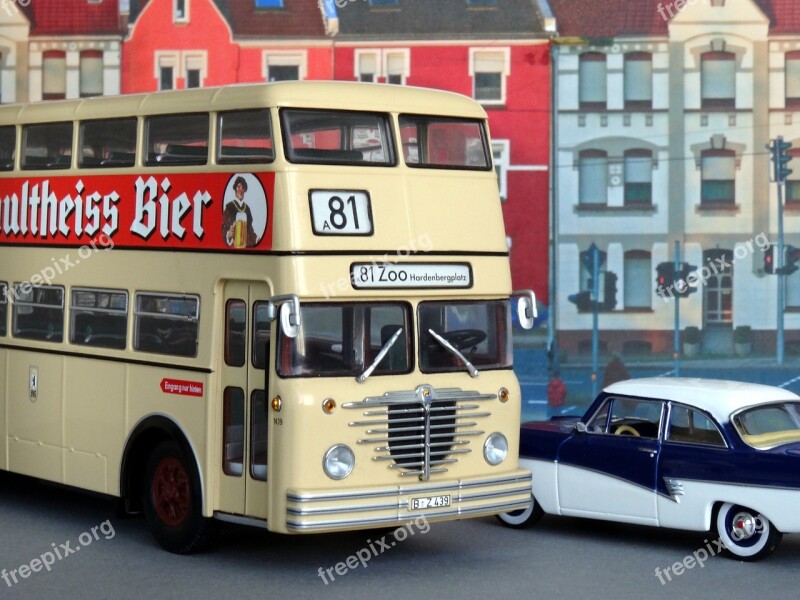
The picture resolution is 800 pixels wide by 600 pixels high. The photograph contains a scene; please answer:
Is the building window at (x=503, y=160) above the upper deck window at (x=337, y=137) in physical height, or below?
above

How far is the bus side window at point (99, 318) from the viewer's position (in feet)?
44.3

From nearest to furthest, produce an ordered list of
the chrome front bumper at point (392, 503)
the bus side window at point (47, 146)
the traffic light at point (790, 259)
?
the chrome front bumper at point (392, 503)
the bus side window at point (47, 146)
the traffic light at point (790, 259)

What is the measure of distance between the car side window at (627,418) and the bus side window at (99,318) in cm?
435

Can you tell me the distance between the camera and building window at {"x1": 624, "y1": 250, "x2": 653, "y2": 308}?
877 inches

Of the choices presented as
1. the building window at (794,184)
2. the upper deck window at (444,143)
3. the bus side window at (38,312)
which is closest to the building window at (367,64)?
the building window at (794,184)

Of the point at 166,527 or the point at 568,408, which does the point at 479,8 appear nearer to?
the point at 568,408

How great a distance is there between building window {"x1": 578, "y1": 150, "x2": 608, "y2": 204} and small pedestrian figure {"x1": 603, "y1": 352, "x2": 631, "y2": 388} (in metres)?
2.34

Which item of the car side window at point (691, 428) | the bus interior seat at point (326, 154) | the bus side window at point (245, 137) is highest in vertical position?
the bus side window at point (245, 137)

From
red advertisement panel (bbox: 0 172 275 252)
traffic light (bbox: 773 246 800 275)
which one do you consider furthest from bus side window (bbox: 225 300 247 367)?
traffic light (bbox: 773 246 800 275)

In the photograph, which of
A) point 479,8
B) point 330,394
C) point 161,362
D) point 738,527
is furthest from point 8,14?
point 738,527

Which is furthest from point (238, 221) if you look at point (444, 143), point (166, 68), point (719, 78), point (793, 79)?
point (793, 79)

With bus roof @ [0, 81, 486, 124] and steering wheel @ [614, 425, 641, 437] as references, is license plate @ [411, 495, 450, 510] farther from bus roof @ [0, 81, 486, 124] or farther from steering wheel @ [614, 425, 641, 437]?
bus roof @ [0, 81, 486, 124]

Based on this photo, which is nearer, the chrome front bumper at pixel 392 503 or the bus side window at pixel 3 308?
the chrome front bumper at pixel 392 503

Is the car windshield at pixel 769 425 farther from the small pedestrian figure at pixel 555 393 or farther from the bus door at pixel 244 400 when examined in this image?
the small pedestrian figure at pixel 555 393
